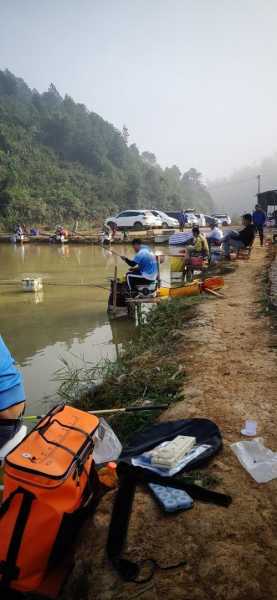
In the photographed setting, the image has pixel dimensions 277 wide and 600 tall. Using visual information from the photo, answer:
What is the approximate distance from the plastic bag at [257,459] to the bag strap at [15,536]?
4.92ft

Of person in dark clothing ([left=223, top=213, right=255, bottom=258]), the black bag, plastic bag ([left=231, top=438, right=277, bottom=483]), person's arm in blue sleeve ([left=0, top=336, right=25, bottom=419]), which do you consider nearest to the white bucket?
person in dark clothing ([left=223, top=213, right=255, bottom=258])

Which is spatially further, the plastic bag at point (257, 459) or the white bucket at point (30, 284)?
the white bucket at point (30, 284)

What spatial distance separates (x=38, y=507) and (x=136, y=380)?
105 inches

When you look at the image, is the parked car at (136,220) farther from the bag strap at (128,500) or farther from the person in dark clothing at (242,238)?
the bag strap at (128,500)

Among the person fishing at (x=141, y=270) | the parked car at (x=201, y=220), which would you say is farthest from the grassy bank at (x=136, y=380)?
the parked car at (x=201, y=220)

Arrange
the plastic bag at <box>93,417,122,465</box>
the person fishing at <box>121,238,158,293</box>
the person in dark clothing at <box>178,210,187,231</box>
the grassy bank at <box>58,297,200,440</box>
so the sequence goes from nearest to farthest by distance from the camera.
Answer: the plastic bag at <box>93,417,122,465</box>
the grassy bank at <box>58,297,200,440</box>
the person fishing at <box>121,238,158,293</box>
the person in dark clothing at <box>178,210,187,231</box>

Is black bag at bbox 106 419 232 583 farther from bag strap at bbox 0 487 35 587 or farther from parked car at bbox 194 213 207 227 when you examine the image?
parked car at bbox 194 213 207 227

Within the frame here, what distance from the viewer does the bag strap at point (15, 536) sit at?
6.60 feet

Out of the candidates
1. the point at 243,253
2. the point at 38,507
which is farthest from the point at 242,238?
the point at 38,507

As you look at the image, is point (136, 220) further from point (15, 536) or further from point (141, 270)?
point (15, 536)

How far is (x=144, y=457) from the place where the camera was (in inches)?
116

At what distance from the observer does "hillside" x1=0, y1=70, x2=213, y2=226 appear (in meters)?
41.6

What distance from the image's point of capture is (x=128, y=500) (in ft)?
8.29

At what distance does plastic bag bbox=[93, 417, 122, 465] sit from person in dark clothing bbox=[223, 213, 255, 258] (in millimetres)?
10100
